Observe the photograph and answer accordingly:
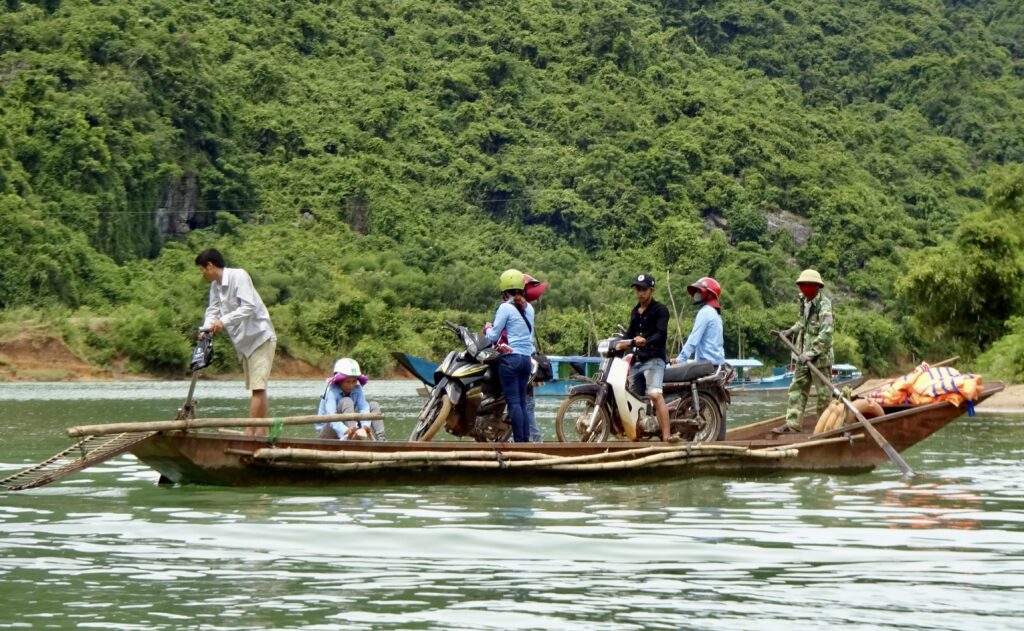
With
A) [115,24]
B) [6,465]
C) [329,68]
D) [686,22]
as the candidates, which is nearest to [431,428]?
[6,465]

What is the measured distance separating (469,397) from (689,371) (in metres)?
Answer: 1.91

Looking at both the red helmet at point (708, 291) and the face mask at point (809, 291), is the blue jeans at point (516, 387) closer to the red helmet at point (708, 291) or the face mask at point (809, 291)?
the red helmet at point (708, 291)

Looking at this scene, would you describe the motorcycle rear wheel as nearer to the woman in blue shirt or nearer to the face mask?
the face mask

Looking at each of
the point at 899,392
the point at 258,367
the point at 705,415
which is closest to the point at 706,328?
the point at 705,415

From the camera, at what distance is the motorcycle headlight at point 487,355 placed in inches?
481

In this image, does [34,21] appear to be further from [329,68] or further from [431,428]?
[431,428]

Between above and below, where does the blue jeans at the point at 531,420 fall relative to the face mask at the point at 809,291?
below

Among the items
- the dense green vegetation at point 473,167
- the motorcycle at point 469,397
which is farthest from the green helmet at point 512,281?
the dense green vegetation at point 473,167

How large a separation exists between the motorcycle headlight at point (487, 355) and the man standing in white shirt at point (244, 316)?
1.64m

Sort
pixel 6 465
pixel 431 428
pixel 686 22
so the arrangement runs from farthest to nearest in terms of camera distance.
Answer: pixel 686 22 → pixel 6 465 → pixel 431 428

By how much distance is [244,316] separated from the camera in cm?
1183

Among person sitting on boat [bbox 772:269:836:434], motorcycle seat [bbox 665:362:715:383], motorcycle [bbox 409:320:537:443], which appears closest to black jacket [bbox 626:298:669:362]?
motorcycle seat [bbox 665:362:715:383]

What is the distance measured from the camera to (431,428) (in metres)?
12.5

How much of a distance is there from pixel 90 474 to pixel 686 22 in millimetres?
112403
